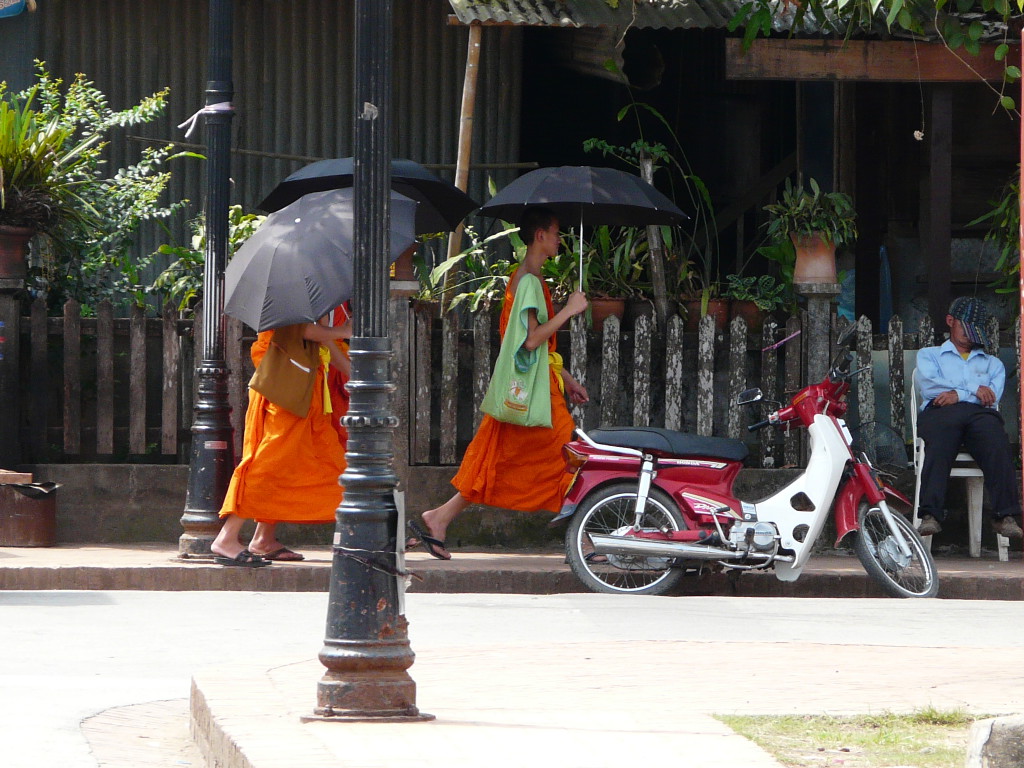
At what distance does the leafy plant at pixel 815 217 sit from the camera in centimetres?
1057

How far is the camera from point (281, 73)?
1250cm

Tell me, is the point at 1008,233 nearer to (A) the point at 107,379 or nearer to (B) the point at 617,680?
(A) the point at 107,379

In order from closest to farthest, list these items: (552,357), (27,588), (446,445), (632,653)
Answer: (632,653)
(27,588)
(552,357)
(446,445)

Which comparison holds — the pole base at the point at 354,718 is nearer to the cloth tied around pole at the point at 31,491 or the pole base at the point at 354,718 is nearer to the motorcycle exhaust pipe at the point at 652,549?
the motorcycle exhaust pipe at the point at 652,549

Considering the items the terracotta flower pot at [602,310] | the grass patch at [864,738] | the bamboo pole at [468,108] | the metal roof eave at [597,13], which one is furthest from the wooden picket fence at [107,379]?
the grass patch at [864,738]

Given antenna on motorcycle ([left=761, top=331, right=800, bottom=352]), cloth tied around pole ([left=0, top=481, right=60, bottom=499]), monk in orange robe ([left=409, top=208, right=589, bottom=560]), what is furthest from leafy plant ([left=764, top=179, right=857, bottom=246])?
cloth tied around pole ([left=0, top=481, right=60, bottom=499])

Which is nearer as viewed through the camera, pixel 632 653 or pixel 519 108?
pixel 632 653

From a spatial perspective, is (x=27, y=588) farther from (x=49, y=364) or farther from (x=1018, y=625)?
(x=1018, y=625)

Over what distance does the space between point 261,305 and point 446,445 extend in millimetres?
2423

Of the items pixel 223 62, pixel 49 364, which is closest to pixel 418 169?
pixel 223 62

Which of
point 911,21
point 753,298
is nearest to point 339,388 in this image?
point 753,298

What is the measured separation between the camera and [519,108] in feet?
42.0

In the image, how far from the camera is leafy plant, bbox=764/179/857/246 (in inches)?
416

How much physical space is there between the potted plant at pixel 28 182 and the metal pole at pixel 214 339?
1.48 meters
